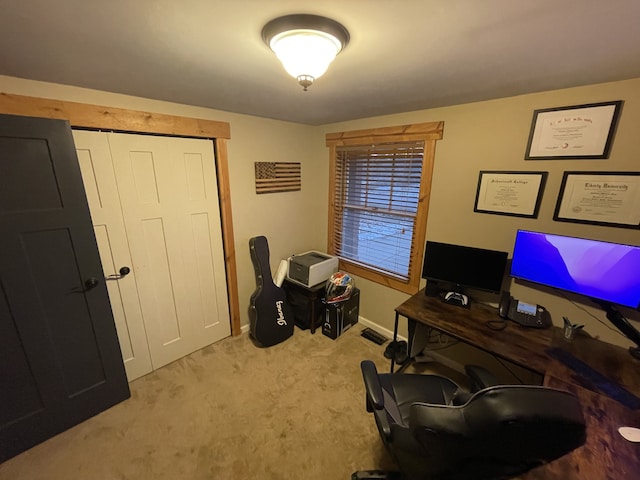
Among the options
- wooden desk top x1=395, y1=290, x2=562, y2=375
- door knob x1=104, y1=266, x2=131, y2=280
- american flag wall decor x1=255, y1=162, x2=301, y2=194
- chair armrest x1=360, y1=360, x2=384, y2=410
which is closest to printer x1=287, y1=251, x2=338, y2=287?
american flag wall decor x1=255, y1=162, x2=301, y2=194

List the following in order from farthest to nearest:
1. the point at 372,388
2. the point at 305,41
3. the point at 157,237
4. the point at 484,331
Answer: the point at 157,237, the point at 484,331, the point at 372,388, the point at 305,41

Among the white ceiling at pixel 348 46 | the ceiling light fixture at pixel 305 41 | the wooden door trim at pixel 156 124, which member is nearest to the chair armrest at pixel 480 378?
the white ceiling at pixel 348 46

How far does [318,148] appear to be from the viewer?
3059 mm

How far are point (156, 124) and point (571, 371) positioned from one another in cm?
304

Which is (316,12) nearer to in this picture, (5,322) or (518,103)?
(518,103)

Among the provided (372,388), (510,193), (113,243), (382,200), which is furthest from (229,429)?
(510,193)

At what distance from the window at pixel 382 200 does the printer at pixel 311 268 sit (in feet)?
0.81

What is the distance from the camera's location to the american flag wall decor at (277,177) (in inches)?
105

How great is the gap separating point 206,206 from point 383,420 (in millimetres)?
2084

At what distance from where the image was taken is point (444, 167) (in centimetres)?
217

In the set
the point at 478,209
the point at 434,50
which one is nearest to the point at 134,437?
the point at 434,50

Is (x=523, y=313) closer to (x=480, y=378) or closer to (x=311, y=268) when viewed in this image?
(x=480, y=378)

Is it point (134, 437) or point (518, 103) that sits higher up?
point (518, 103)

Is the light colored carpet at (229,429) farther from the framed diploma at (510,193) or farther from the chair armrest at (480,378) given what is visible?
the framed diploma at (510,193)
